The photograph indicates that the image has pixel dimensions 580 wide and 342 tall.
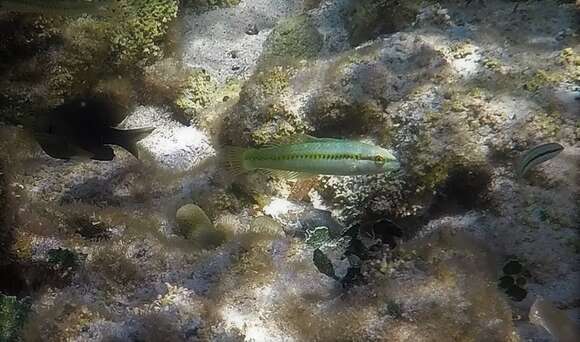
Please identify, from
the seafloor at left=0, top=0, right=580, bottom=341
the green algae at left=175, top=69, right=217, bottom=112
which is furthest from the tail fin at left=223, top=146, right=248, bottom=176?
the green algae at left=175, top=69, right=217, bottom=112

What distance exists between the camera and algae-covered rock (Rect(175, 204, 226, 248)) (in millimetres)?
3809

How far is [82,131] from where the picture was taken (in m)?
3.88

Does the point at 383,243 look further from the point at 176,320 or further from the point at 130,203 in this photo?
the point at 130,203

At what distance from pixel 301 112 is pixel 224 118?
0.95m

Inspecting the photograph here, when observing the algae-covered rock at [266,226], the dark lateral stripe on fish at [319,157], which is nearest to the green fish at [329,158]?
the dark lateral stripe on fish at [319,157]

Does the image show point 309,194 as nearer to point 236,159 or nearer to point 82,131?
point 236,159

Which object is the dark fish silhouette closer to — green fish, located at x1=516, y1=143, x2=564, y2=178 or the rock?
the rock

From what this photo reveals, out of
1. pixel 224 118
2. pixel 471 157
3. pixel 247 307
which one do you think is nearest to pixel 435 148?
pixel 471 157

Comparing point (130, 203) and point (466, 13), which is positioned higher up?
point (466, 13)

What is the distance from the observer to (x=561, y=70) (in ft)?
13.8

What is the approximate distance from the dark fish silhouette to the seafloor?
394 millimetres

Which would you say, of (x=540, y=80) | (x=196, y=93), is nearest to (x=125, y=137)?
(x=196, y=93)

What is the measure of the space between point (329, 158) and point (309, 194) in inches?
67.2

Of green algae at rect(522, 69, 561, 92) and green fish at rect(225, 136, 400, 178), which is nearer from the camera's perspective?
green fish at rect(225, 136, 400, 178)
